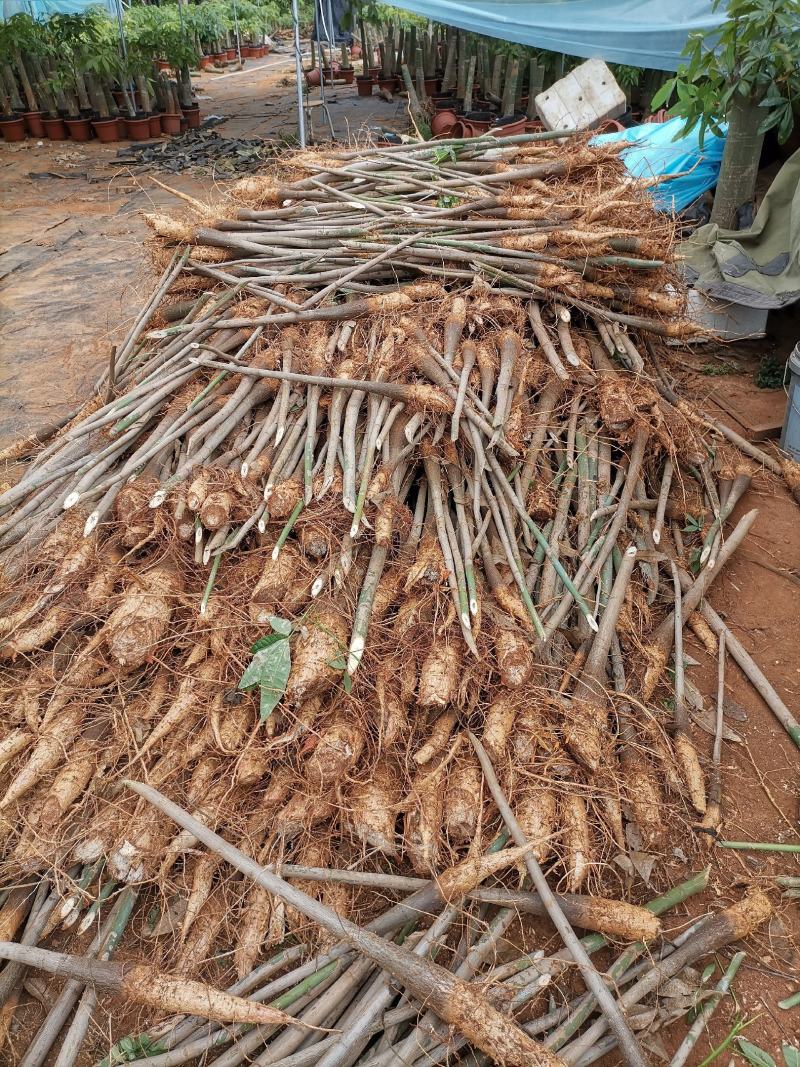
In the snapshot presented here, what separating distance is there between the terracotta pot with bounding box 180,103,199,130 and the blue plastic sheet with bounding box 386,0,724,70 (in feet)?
21.5

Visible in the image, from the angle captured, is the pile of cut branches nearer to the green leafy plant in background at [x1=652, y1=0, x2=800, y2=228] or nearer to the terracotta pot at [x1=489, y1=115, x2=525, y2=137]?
the green leafy plant in background at [x1=652, y1=0, x2=800, y2=228]

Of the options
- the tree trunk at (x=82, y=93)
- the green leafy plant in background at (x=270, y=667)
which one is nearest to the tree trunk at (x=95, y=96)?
the tree trunk at (x=82, y=93)

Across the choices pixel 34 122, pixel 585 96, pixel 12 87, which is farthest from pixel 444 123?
pixel 12 87

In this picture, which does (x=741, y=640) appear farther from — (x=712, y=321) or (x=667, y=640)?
(x=712, y=321)

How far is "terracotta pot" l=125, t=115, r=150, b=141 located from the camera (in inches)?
473

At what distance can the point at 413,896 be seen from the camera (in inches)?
76.7

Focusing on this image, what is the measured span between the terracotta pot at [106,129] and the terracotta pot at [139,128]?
219mm

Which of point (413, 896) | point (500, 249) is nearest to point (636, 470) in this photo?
point (500, 249)

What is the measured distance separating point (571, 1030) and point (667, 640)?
1.41m

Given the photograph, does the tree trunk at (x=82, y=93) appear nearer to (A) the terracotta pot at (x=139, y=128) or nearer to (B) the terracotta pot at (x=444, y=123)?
(A) the terracotta pot at (x=139, y=128)

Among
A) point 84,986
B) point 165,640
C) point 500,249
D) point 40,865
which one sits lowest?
point 84,986

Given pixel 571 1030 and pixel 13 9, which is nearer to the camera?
pixel 571 1030

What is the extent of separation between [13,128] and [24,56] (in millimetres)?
1208

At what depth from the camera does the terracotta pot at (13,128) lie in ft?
38.9
